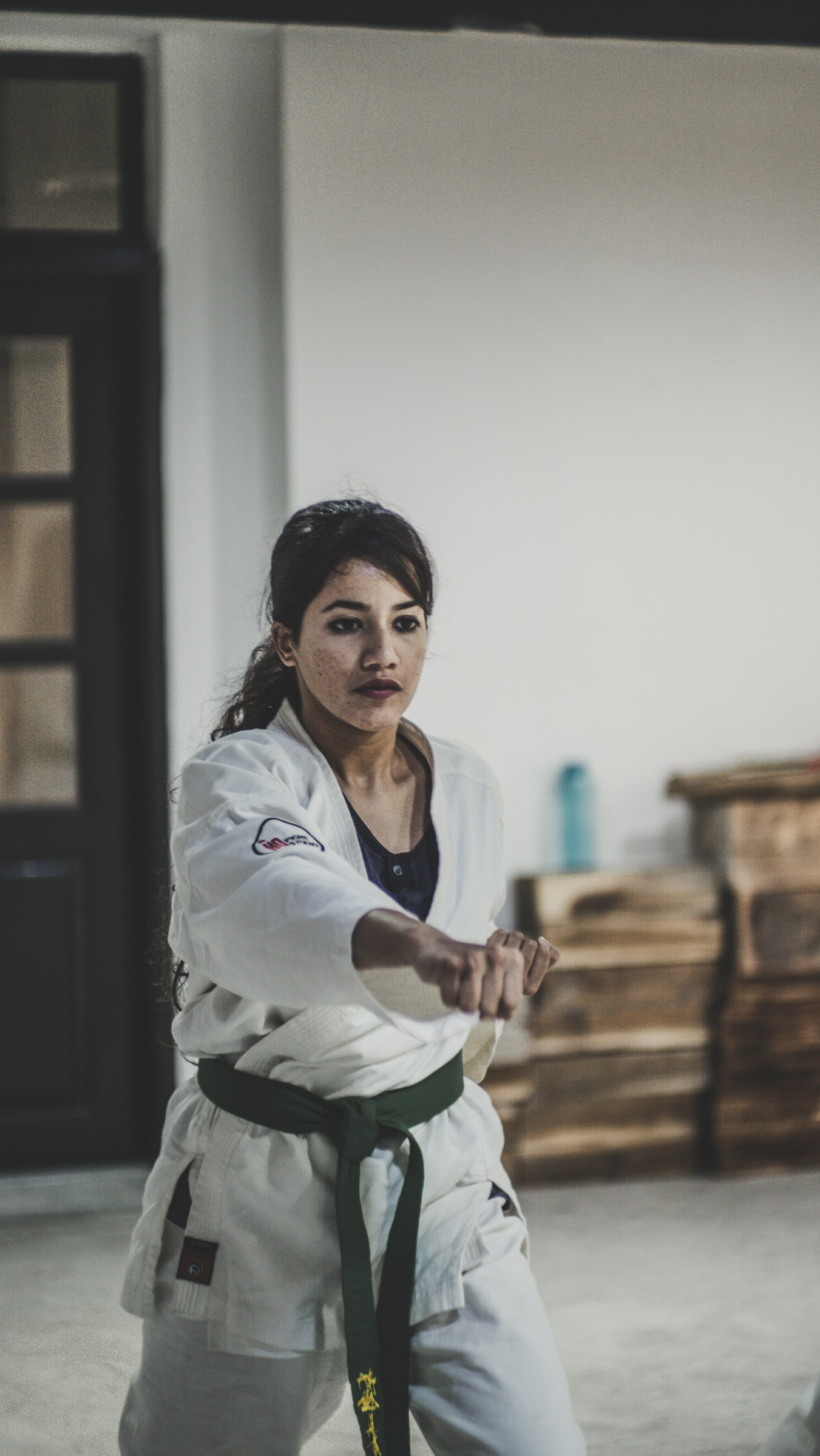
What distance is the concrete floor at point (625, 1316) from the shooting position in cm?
222

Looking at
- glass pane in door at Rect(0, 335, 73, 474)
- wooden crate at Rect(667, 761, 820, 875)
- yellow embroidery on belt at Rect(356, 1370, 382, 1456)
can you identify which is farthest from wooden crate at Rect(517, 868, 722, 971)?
yellow embroidery on belt at Rect(356, 1370, 382, 1456)

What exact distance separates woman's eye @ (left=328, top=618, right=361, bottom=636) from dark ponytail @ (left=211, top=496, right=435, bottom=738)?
1.7 inches

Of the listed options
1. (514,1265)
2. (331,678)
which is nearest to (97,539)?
(331,678)

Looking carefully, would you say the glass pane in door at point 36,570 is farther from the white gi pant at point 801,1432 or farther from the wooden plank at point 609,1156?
the white gi pant at point 801,1432

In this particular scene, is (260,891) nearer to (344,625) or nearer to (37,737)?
(344,625)

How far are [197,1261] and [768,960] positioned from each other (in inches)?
89.5

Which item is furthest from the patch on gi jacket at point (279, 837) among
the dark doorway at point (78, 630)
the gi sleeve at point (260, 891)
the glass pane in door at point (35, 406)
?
the glass pane in door at point (35, 406)

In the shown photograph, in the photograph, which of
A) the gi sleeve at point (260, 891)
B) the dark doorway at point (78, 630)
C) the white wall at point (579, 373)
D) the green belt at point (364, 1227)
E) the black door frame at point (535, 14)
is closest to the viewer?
the gi sleeve at point (260, 891)

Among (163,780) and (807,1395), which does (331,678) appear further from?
(163,780)

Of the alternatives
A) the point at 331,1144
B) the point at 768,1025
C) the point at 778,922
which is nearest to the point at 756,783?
the point at 778,922

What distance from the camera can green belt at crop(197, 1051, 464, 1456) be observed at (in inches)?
54.1

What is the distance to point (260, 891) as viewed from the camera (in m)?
1.22

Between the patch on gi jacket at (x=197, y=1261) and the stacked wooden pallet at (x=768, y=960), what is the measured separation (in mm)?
2216

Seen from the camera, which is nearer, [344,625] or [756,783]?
[344,625]
